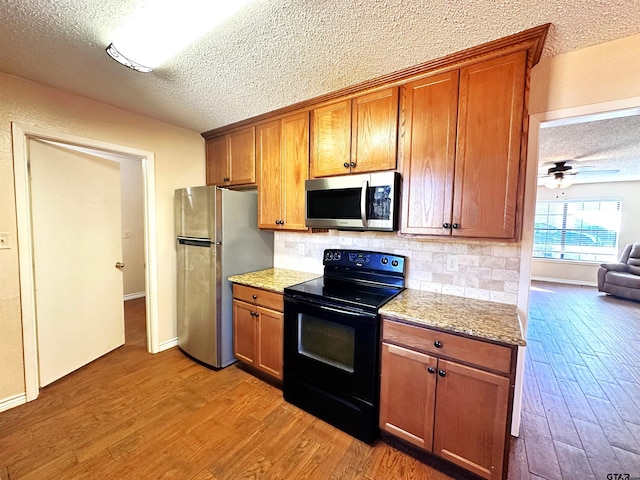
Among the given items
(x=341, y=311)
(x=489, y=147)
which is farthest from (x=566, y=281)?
(x=341, y=311)

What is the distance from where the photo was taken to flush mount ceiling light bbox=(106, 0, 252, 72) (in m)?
1.21

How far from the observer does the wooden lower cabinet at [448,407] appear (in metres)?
1.29

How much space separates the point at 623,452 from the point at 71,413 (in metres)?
3.67

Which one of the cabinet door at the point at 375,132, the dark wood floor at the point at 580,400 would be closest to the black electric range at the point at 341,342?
the cabinet door at the point at 375,132

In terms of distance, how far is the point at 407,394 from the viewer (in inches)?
60.2

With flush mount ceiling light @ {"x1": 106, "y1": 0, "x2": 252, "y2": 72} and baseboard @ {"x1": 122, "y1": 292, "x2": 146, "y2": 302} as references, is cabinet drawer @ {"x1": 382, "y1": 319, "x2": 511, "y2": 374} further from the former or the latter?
baseboard @ {"x1": 122, "y1": 292, "x2": 146, "y2": 302}

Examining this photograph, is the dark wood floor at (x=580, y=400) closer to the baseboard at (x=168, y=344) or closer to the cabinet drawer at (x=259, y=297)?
the cabinet drawer at (x=259, y=297)

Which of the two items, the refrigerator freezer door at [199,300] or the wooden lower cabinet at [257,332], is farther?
the refrigerator freezer door at [199,300]

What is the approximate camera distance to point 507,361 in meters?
1.25

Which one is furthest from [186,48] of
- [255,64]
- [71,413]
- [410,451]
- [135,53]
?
[410,451]

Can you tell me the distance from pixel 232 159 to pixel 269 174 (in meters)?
0.58

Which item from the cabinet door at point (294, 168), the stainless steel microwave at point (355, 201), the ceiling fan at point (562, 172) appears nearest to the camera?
the stainless steel microwave at point (355, 201)

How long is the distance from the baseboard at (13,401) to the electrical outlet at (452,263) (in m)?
3.32

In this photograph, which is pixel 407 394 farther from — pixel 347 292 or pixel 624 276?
pixel 624 276
